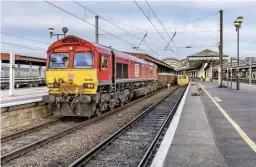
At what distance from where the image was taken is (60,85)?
13.1m

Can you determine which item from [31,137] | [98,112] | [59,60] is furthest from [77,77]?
[31,137]

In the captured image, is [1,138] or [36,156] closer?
[36,156]

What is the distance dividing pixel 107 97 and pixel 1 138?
19.3 feet

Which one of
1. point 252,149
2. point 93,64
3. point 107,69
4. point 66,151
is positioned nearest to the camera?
point 252,149

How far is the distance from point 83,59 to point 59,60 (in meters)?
1.11

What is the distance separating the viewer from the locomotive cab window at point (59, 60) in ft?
44.2

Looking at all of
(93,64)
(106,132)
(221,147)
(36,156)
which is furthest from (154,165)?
(93,64)

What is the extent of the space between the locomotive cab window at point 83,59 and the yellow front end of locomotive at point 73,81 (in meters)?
0.23

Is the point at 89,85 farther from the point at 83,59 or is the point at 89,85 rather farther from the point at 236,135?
the point at 236,135

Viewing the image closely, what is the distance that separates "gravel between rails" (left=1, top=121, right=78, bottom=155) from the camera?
28.1 feet

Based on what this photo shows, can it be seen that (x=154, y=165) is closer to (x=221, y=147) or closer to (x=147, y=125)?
(x=221, y=147)

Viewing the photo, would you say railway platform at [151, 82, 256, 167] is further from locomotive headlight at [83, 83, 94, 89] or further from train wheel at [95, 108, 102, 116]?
locomotive headlight at [83, 83, 94, 89]

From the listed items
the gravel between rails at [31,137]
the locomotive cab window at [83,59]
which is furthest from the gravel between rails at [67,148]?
the locomotive cab window at [83,59]

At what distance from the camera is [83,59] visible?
13242mm
